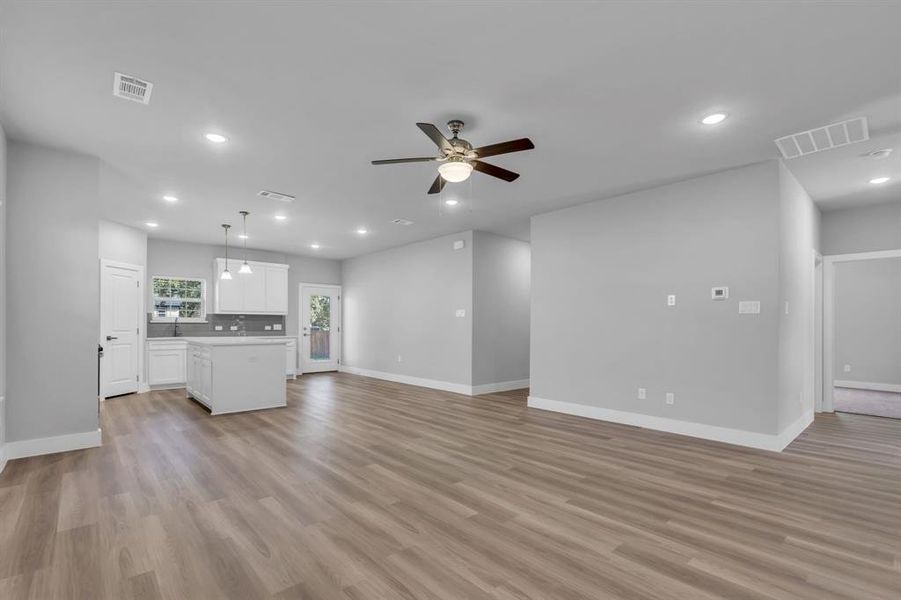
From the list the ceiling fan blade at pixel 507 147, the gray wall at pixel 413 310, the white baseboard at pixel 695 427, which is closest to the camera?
the ceiling fan blade at pixel 507 147

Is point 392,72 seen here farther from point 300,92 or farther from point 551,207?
point 551,207

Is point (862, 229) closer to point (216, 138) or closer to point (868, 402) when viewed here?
point (868, 402)

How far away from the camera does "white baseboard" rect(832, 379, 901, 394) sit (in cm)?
775

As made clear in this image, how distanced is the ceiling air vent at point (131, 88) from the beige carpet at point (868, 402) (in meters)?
9.03

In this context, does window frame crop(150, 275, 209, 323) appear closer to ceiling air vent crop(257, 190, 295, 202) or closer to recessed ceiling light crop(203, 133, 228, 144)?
ceiling air vent crop(257, 190, 295, 202)

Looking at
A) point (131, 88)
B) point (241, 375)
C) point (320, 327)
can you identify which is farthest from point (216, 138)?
point (320, 327)

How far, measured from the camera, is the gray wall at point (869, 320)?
7.75 m

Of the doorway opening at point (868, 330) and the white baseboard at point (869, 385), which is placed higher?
the doorway opening at point (868, 330)

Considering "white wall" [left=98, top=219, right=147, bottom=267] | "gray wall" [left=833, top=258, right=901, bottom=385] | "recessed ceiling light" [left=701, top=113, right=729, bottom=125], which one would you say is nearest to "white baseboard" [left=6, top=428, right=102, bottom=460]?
"white wall" [left=98, top=219, right=147, bottom=267]

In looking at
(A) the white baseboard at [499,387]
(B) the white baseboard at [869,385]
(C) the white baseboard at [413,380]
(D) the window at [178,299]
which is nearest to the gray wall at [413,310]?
(C) the white baseboard at [413,380]

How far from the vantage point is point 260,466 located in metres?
3.66

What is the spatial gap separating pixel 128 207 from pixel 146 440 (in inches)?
139

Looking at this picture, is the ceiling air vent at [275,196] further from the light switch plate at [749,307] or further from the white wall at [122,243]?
the light switch plate at [749,307]

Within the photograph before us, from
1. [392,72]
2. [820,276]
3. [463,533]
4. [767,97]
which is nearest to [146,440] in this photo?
[463,533]
